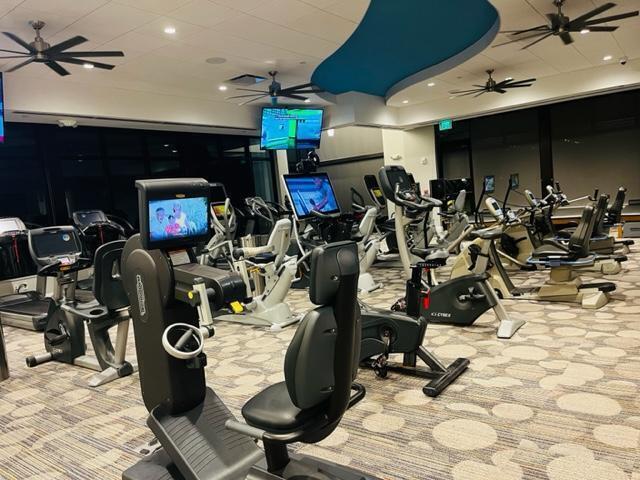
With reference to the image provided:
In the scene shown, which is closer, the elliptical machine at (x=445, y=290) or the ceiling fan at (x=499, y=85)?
the elliptical machine at (x=445, y=290)

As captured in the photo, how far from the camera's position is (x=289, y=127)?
9.50 m

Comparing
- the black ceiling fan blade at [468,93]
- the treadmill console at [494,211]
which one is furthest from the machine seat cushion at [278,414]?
the black ceiling fan blade at [468,93]

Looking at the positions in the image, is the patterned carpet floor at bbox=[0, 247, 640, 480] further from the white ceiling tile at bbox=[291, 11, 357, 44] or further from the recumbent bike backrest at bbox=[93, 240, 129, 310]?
the white ceiling tile at bbox=[291, 11, 357, 44]

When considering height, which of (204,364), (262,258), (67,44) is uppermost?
(67,44)

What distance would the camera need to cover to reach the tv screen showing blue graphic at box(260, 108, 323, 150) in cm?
935

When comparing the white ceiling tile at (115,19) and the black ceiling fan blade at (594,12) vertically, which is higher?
the white ceiling tile at (115,19)

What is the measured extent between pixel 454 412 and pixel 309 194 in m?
3.31

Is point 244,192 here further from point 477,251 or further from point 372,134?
point 477,251

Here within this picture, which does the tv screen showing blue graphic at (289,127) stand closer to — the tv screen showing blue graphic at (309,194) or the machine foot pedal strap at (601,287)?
the tv screen showing blue graphic at (309,194)

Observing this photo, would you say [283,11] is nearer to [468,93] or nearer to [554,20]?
[554,20]

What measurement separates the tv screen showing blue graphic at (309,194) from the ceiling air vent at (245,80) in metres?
3.23

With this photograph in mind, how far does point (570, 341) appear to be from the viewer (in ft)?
12.3

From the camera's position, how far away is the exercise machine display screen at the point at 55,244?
469cm

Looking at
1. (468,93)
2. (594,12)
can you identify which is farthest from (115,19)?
(468,93)
